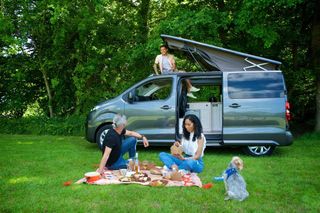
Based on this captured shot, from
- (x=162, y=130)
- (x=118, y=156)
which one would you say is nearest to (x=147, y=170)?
(x=118, y=156)

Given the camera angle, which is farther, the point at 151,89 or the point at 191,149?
the point at 151,89

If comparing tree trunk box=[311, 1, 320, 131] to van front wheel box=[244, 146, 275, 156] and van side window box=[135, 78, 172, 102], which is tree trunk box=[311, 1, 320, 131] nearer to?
van front wheel box=[244, 146, 275, 156]

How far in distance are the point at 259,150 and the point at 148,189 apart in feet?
12.9

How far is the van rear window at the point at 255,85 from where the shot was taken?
8.77 meters

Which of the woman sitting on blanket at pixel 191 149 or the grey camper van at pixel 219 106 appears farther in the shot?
the grey camper van at pixel 219 106

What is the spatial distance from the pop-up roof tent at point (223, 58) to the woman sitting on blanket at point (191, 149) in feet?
8.36

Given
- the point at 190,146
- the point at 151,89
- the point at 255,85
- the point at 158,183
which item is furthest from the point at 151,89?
the point at 158,183

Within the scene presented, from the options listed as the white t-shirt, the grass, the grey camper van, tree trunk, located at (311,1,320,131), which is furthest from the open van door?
tree trunk, located at (311,1,320,131)

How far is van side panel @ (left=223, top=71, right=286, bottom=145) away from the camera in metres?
8.71

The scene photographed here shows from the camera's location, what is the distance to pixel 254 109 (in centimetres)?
879

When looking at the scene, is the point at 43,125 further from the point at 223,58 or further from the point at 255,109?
the point at 255,109

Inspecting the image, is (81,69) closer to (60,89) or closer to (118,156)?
(60,89)

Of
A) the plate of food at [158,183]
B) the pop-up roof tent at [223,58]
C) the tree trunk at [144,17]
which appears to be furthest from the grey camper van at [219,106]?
the tree trunk at [144,17]

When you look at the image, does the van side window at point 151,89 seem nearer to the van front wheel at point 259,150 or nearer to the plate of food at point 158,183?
the van front wheel at point 259,150
